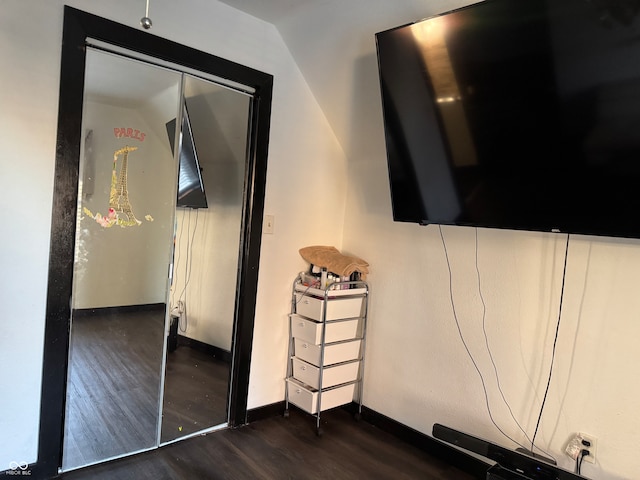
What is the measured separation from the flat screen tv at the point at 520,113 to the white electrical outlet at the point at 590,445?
2.93 feet

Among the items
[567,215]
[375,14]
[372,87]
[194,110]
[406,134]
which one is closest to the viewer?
[567,215]

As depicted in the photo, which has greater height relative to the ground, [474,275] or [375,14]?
[375,14]

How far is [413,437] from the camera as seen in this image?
2385 mm

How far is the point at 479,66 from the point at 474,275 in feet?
A: 3.42

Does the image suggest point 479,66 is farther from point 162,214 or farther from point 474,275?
point 162,214

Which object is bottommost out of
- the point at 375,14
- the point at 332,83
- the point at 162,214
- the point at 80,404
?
the point at 80,404

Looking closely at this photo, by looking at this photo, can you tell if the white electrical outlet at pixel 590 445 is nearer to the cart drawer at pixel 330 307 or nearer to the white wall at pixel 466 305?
the white wall at pixel 466 305

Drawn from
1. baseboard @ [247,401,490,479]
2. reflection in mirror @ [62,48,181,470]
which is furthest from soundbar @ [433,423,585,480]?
reflection in mirror @ [62,48,181,470]

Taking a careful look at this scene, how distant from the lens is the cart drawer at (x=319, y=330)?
8.00 ft

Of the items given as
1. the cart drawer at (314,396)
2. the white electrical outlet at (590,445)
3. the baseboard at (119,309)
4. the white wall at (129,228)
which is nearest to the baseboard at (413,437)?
the cart drawer at (314,396)

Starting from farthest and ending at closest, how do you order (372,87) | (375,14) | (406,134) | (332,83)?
1. (332,83)
2. (372,87)
3. (375,14)
4. (406,134)

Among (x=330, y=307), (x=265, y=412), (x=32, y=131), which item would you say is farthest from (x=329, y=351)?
(x=32, y=131)

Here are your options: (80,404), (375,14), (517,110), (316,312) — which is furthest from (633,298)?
(80,404)

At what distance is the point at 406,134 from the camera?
1939mm
